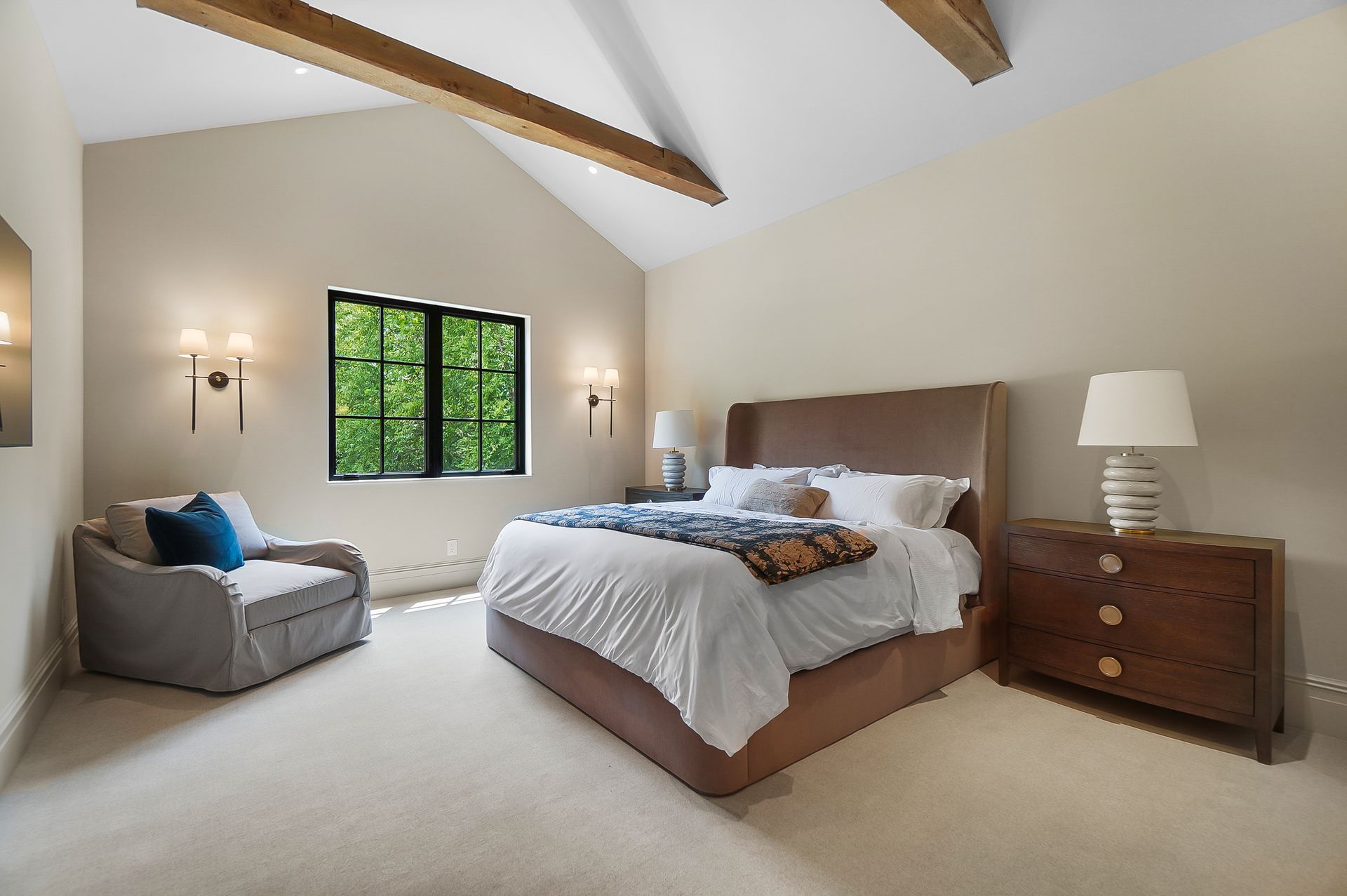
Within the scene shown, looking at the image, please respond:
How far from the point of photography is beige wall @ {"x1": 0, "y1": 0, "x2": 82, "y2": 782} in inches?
84.6

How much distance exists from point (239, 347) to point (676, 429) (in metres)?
2.84

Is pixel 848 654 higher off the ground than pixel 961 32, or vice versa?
pixel 961 32

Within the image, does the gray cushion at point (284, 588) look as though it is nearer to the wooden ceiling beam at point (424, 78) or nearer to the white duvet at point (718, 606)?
the white duvet at point (718, 606)

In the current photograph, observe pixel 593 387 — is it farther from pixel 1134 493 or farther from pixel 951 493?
pixel 1134 493

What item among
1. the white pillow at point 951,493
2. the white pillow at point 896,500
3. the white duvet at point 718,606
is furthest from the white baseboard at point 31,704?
the white pillow at point 951,493

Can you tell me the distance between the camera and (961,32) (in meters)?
2.59

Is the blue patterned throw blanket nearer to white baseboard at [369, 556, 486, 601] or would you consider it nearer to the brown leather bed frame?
the brown leather bed frame

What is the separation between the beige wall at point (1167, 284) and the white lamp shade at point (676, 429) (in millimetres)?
1196

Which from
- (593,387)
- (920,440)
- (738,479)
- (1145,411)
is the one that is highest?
(593,387)

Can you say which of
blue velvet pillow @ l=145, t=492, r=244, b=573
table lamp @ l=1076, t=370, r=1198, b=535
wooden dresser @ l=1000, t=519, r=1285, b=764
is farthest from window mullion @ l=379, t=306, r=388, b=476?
table lamp @ l=1076, t=370, r=1198, b=535

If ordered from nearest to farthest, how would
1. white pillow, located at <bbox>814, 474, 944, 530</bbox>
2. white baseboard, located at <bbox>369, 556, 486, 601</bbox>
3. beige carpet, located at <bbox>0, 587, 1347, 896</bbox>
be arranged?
beige carpet, located at <bbox>0, 587, 1347, 896</bbox> < white pillow, located at <bbox>814, 474, 944, 530</bbox> < white baseboard, located at <bbox>369, 556, 486, 601</bbox>

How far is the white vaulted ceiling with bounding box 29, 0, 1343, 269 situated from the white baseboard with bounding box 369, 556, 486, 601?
2.97m

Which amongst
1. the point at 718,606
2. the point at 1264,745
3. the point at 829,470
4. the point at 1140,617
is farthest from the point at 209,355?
the point at 1264,745

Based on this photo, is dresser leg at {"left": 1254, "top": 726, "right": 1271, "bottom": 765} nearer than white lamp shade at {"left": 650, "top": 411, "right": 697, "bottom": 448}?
Yes
